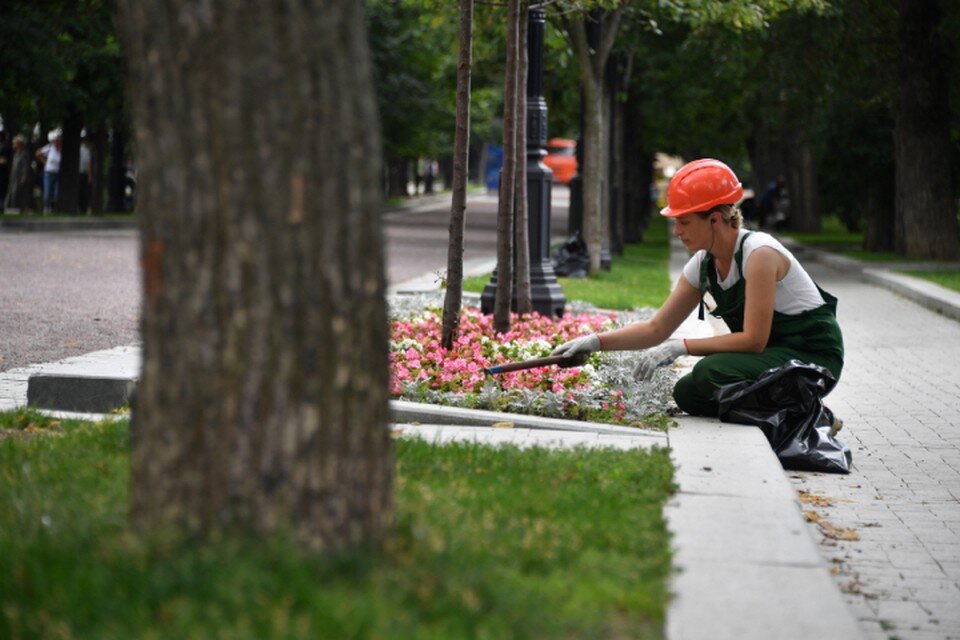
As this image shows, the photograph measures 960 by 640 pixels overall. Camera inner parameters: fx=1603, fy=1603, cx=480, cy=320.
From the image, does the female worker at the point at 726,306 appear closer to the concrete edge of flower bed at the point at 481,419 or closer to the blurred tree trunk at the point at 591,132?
the concrete edge of flower bed at the point at 481,419

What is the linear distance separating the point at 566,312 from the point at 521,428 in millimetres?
7441

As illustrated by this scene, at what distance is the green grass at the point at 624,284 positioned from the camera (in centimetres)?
1653

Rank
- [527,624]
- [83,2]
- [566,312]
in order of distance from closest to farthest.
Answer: [527,624]
[566,312]
[83,2]

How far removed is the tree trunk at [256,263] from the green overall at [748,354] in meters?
3.95

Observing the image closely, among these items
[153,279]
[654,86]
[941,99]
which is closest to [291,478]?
[153,279]

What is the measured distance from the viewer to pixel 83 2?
3050cm

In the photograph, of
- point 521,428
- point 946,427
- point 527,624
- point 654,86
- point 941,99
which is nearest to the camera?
point 527,624

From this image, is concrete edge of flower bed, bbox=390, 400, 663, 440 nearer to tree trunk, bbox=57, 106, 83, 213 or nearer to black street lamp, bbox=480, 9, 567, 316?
black street lamp, bbox=480, 9, 567, 316

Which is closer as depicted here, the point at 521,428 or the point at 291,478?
the point at 291,478

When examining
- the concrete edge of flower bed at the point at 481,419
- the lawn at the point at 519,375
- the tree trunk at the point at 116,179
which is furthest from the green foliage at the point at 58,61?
the concrete edge of flower bed at the point at 481,419

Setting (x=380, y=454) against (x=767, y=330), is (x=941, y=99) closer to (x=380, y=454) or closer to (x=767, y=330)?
(x=767, y=330)

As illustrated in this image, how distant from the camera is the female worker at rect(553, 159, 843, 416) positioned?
24.2 ft

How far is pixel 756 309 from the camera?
7.46 m

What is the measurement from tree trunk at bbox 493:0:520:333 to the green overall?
277cm
